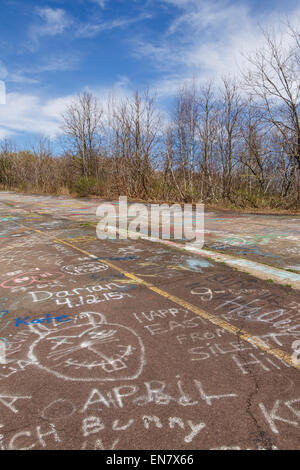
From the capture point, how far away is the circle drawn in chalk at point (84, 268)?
200 inches

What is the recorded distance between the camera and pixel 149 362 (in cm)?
252

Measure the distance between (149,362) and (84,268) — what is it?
9.99ft

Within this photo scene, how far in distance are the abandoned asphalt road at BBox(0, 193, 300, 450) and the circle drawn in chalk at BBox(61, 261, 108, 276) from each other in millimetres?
202

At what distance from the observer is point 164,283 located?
445 centimetres

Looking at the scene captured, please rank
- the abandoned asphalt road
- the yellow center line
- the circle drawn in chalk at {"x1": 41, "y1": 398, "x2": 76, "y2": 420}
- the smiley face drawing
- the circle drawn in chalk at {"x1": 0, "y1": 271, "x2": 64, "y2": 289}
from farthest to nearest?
1. the circle drawn in chalk at {"x1": 0, "y1": 271, "x2": 64, "y2": 289}
2. the yellow center line
3. the smiley face drawing
4. the circle drawn in chalk at {"x1": 41, "y1": 398, "x2": 76, "y2": 420}
5. the abandoned asphalt road

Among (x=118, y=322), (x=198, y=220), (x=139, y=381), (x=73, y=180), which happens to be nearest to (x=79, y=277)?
(x=118, y=322)

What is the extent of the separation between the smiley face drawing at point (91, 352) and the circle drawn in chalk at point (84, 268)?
1940mm

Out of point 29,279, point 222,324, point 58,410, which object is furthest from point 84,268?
point 58,410

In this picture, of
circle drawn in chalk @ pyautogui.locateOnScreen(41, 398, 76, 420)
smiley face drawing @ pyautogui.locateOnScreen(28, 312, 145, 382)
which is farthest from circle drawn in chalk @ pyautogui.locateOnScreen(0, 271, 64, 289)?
circle drawn in chalk @ pyautogui.locateOnScreen(41, 398, 76, 420)

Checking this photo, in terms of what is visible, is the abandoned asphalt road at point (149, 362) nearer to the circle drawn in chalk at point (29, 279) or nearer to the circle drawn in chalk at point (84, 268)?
the circle drawn in chalk at point (29, 279)

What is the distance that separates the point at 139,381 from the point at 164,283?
7.28 ft

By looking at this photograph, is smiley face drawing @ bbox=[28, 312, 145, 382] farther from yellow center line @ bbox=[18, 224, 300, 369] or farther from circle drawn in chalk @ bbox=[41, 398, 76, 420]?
yellow center line @ bbox=[18, 224, 300, 369]

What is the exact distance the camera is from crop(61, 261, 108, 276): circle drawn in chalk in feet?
16.6

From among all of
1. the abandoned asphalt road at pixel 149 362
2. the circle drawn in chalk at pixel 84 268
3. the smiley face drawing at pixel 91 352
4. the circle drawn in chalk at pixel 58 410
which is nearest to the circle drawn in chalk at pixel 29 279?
the abandoned asphalt road at pixel 149 362
